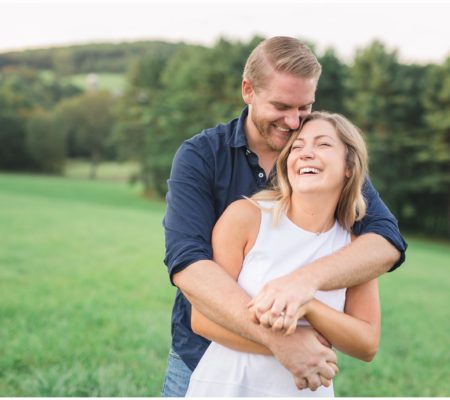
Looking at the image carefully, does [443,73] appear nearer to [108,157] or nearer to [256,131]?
[256,131]

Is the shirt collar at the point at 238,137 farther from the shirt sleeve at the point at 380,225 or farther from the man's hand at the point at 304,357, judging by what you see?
the man's hand at the point at 304,357

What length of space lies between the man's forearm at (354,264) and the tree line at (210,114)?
31476mm

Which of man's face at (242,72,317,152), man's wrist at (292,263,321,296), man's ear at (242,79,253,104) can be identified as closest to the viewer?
man's wrist at (292,263,321,296)

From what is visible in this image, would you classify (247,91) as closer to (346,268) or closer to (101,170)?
(346,268)

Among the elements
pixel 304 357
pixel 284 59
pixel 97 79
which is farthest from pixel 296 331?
pixel 97 79

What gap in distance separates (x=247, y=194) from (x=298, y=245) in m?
0.42

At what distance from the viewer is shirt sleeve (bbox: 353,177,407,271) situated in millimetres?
2689

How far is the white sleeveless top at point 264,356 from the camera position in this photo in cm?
246

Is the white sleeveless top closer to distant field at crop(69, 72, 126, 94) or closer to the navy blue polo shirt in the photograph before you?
the navy blue polo shirt

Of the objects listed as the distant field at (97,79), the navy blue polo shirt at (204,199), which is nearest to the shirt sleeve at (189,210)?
the navy blue polo shirt at (204,199)

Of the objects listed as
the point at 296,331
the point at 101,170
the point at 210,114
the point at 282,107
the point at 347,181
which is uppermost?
the point at 282,107

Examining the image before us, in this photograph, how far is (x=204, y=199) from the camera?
8.84 feet

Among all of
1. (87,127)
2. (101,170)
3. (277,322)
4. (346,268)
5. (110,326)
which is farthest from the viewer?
(101,170)

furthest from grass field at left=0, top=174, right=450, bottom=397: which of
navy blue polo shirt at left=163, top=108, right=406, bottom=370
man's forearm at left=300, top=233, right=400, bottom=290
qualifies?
man's forearm at left=300, top=233, right=400, bottom=290
